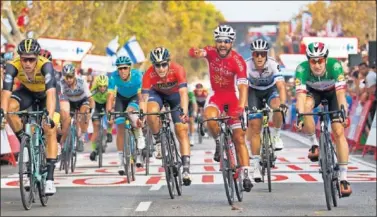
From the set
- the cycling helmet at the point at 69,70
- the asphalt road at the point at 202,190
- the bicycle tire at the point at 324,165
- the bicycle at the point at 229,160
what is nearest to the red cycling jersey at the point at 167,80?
the bicycle at the point at 229,160

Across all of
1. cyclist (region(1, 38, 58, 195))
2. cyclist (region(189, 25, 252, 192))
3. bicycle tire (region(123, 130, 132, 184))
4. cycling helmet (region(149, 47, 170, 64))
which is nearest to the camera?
cyclist (region(1, 38, 58, 195))

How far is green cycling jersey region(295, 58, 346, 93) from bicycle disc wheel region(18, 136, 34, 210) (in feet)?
10.9

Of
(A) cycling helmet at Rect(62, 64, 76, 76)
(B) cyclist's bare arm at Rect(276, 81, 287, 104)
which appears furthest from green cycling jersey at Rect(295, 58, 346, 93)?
(A) cycling helmet at Rect(62, 64, 76, 76)

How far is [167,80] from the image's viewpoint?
16422 mm

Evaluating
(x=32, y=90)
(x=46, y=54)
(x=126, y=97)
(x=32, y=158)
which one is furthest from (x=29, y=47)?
(x=126, y=97)

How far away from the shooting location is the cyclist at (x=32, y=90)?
1327 centimetres

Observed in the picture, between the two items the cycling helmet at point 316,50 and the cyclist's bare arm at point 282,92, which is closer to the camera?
the cycling helmet at point 316,50

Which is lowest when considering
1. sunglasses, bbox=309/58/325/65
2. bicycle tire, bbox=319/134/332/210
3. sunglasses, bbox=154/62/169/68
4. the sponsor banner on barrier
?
the sponsor banner on barrier

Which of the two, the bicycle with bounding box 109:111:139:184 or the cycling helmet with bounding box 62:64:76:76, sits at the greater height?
the cycling helmet with bounding box 62:64:76:76

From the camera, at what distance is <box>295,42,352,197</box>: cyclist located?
511 inches

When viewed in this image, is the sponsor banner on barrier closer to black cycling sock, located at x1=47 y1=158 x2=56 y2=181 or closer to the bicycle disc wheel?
black cycling sock, located at x1=47 y1=158 x2=56 y2=181

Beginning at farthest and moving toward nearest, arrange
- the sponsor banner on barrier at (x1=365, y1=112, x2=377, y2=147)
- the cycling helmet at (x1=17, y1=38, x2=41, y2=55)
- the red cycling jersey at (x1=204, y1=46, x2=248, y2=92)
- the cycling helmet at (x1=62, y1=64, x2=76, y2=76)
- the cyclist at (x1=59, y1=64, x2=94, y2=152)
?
the sponsor banner on barrier at (x1=365, y1=112, x2=377, y2=147)
the cycling helmet at (x1=62, y1=64, x2=76, y2=76)
the cyclist at (x1=59, y1=64, x2=94, y2=152)
the red cycling jersey at (x1=204, y1=46, x2=248, y2=92)
the cycling helmet at (x1=17, y1=38, x2=41, y2=55)

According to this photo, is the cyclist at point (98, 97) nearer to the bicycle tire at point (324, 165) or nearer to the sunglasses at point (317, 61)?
the bicycle tire at point (324, 165)

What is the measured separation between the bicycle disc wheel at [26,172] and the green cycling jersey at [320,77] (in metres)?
3.33
